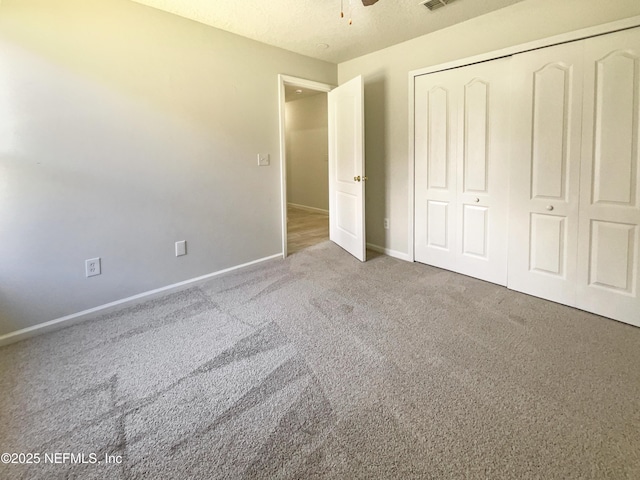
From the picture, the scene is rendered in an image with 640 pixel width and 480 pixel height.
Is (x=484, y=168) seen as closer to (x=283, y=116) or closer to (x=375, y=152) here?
(x=375, y=152)

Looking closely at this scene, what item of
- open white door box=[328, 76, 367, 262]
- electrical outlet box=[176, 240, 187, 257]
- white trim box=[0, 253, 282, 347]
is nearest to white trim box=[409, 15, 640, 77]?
→ open white door box=[328, 76, 367, 262]

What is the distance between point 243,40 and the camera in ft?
10.7

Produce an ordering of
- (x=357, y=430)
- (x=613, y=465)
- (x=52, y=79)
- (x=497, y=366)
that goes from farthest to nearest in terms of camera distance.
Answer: (x=52, y=79) → (x=497, y=366) → (x=357, y=430) → (x=613, y=465)

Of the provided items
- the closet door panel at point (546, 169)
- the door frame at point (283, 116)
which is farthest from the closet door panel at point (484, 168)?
the door frame at point (283, 116)

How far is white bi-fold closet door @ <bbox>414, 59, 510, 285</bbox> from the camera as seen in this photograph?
2.89 meters

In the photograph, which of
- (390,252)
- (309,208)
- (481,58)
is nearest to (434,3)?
(481,58)

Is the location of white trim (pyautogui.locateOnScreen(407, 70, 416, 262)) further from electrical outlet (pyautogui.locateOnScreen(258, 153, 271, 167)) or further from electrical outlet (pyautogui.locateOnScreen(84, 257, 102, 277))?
electrical outlet (pyautogui.locateOnScreen(84, 257, 102, 277))

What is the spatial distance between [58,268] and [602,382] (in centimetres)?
338

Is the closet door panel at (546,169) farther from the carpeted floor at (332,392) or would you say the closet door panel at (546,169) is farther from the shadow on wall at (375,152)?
the shadow on wall at (375,152)

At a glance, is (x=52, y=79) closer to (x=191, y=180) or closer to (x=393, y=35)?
(x=191, y=180)

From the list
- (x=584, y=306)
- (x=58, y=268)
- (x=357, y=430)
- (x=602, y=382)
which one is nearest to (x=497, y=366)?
(x=602, y=382)

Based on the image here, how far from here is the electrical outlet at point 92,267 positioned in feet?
8.27

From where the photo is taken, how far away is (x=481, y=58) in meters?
2.88

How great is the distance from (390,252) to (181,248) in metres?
2.28
